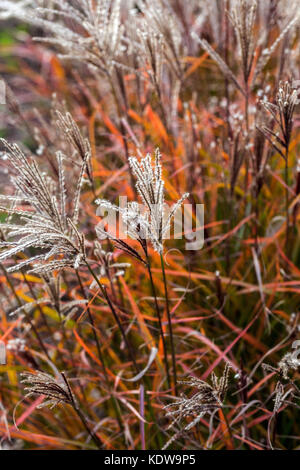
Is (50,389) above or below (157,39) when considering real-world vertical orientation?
below

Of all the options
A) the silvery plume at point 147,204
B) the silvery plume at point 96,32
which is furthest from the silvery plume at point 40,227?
the silvery plume at point 96,32

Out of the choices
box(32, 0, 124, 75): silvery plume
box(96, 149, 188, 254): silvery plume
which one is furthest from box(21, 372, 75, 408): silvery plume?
box(32, 0, 124, 75): silvery plume

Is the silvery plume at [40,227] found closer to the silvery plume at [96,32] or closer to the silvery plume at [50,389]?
the silvery plume at [50,389]

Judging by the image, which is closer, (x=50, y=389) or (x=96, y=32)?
(x=50, y=389)

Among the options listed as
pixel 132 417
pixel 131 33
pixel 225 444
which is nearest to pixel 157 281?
pixel 132 417

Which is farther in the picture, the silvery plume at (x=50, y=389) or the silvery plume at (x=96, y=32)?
the silvery plume at (x=96, y=32)

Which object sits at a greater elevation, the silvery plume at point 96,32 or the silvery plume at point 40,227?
the silvery plume at point 96,32

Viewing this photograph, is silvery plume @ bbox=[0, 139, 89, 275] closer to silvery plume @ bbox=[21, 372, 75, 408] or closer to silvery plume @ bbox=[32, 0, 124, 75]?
silvery plume @ bbox=[21, 372, 75, 408]

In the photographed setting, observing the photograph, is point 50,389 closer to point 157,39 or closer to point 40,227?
point 40,227

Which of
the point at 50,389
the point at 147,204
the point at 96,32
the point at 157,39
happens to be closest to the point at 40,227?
the point at 147,204

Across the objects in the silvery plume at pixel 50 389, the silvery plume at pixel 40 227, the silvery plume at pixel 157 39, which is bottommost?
the silvery plume at pixel 50 389

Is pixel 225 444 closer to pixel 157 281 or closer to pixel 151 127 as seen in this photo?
pixel 157 281

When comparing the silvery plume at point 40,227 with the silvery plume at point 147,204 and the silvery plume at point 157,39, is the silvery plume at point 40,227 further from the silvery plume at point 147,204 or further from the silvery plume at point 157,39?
the silvery plume at point 157,39
